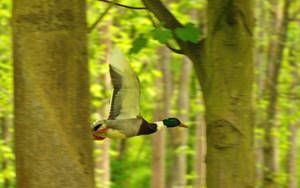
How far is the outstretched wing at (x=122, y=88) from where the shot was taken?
228 cm

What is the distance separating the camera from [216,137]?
251cm

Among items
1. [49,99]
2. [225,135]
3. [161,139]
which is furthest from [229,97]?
[161,139]

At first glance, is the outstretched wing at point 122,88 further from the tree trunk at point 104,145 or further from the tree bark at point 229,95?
the tree trunk at point 104,145

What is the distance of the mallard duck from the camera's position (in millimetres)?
2289

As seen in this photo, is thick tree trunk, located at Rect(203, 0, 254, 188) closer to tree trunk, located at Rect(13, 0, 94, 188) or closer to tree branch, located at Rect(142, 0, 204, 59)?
tree branch, located at Rect(142, 0, 204, 59)

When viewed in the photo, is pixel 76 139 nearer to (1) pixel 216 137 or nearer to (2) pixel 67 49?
(2) pixel 67 49

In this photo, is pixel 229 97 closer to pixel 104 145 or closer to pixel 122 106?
pixel 122 106

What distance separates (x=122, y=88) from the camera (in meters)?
2.35

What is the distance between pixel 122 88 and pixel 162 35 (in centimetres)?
34

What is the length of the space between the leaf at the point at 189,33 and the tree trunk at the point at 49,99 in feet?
2.02

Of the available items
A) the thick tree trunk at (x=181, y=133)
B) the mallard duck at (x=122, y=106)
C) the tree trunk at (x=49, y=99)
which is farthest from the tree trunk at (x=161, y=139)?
the tree trunk at (x=49, y=99)

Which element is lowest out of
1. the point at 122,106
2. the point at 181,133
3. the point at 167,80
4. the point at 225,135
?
the point at 181,133

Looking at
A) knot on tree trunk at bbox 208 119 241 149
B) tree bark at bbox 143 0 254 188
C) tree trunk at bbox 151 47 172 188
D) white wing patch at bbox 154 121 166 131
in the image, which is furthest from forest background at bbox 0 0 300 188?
knot on tree trunk at bbox 208 119 241 149

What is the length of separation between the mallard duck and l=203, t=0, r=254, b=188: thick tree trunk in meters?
0.39
